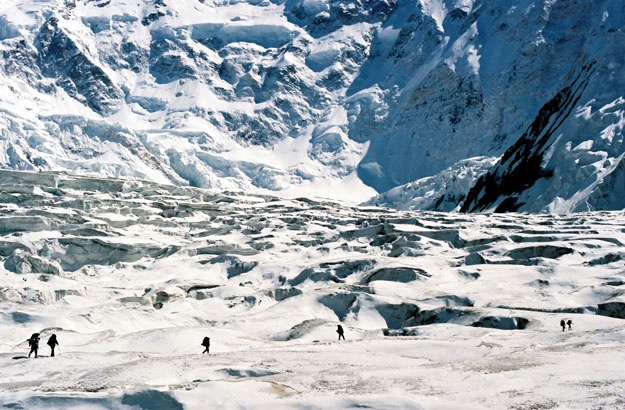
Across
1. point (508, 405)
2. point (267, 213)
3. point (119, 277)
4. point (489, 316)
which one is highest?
point (267, 213)

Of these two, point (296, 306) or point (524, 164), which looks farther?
point (524, 164)

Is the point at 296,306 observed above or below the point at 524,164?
below

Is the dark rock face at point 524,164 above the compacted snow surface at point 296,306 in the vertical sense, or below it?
above

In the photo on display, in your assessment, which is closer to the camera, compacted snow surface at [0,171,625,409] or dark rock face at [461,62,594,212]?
compacted snow surface at [0,171,625,409]

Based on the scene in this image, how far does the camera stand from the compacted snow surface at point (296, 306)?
2625cm

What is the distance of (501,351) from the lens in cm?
3606

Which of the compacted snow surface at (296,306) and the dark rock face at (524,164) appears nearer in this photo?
the compacted snow surface at (296,306)

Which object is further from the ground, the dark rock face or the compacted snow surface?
the dark rock face

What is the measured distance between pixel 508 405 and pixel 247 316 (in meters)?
36.8

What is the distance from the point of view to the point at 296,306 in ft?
200

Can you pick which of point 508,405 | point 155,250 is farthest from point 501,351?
point 155,250

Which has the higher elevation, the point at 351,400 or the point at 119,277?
the point at 119,277

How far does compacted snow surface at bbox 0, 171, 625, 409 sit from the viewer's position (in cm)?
2625

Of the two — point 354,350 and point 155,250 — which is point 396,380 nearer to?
point 354,350
